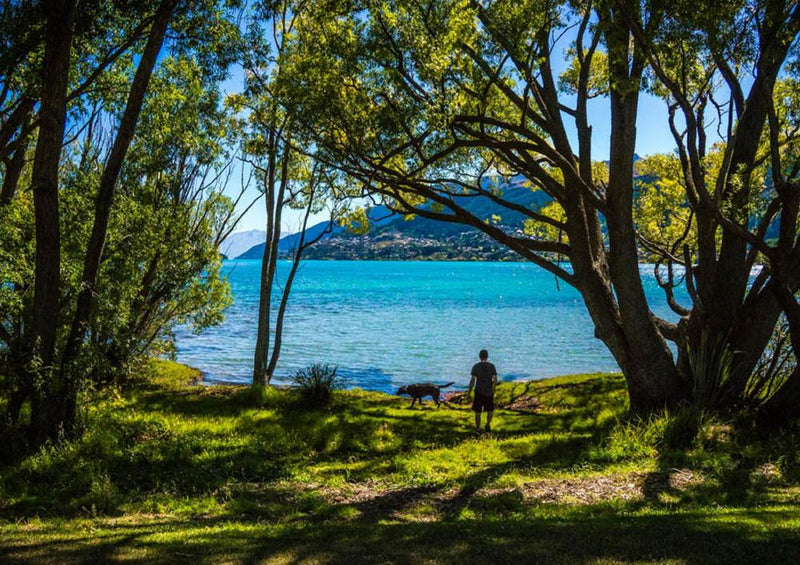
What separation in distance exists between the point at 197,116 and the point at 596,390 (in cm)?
1624

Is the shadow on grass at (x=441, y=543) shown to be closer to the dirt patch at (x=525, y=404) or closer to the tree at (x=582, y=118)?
the tree at (x=582, y=118)

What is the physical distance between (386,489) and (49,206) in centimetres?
→ 823

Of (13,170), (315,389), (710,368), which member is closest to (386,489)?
(315,389)

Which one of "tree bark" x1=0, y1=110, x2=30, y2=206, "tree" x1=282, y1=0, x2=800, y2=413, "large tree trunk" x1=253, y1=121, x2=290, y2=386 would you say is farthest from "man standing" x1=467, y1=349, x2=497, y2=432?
"tree bark" x1=0, y1=110, x2=30, y2=206

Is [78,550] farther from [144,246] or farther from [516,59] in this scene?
[516,59]

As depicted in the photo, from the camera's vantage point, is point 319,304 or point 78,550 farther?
point 319,304

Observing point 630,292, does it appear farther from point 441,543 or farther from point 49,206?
point 49,206

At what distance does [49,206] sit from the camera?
429 inches

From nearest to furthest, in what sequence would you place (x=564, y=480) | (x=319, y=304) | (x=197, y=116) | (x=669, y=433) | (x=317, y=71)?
1. (x=564, y=480)
2. (x=669, y=433)
3. (x=317, y=71)
4. (x=197, y=116)
5. (x=319, y=304)

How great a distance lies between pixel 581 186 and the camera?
45.2 feet

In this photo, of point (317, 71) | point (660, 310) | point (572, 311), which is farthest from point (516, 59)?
point (660, 310)

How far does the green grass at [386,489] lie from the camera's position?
6.37 m

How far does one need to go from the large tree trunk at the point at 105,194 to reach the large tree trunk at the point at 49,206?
0.89 feet

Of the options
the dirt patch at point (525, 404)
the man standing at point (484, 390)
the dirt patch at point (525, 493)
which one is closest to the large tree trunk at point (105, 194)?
the dirt patch at point (525, 493)
